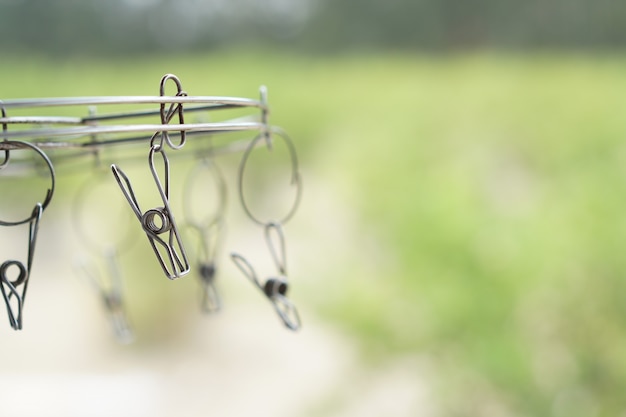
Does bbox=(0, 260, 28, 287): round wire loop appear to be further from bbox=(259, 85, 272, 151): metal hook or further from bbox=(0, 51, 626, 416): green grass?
bbox=(0, 51, 626, 416): green grass

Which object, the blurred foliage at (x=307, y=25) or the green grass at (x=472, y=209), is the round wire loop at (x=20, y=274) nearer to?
the green grass at (x=472, y=209)

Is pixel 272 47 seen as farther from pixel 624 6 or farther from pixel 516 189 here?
pixel 624 6

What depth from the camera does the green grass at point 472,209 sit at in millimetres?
876

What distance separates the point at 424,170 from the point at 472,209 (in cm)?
28

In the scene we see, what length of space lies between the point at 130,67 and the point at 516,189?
1.00 meters

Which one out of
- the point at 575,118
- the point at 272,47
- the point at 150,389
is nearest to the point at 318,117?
the point at 272,47

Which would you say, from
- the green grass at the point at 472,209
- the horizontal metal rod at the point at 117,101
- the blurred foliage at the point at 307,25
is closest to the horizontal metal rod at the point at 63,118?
the horizontal metal rod at the point at 117,101

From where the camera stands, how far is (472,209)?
102 cm

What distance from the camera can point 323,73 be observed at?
6.59 ft

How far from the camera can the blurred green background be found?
90 cm

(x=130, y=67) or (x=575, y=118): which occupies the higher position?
(x=130, y=67)

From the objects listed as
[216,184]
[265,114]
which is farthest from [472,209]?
[265,114]

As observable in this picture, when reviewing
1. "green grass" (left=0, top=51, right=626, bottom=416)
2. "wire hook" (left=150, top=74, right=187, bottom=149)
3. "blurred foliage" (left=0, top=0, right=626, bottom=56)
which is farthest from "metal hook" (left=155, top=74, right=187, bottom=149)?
"blurred foliage" (left=0, top=0, right=626, bottom=56)

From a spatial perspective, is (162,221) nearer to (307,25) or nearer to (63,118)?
(63,118)
